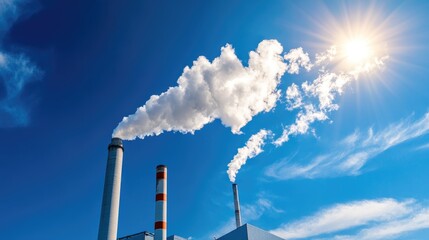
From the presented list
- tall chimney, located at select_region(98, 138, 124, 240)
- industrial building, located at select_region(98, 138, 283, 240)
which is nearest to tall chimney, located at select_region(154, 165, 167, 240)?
industrial building, located at select_region(98, 138, 283, 240)

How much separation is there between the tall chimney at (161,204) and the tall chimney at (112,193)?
2.39 m

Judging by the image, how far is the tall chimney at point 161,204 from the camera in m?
18.9

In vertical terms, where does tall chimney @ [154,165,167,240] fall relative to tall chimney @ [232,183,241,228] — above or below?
below

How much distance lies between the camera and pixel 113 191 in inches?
716

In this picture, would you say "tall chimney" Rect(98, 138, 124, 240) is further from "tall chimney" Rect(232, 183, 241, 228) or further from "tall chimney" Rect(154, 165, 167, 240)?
"tall chimney" Rect(232, 183, 241, 228)

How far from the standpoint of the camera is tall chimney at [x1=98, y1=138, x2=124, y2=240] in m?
17.1

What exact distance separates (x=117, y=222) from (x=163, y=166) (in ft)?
15.2

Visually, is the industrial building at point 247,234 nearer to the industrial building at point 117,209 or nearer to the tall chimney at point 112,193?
the industrial building at point 117,209

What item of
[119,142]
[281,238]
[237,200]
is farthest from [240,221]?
[119,142]

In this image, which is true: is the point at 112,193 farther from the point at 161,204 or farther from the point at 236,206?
the point at 236,206

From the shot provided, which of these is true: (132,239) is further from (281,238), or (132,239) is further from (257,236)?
(281,238)

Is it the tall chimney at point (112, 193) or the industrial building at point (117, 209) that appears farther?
the industrial building at point (117, 209)

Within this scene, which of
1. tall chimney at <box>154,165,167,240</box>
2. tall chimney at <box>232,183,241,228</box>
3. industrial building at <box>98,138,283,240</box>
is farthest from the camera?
tall chimney at <box>232,183,241,228</box>

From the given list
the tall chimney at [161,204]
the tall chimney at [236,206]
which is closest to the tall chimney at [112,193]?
the tall chimney at [161,204]
